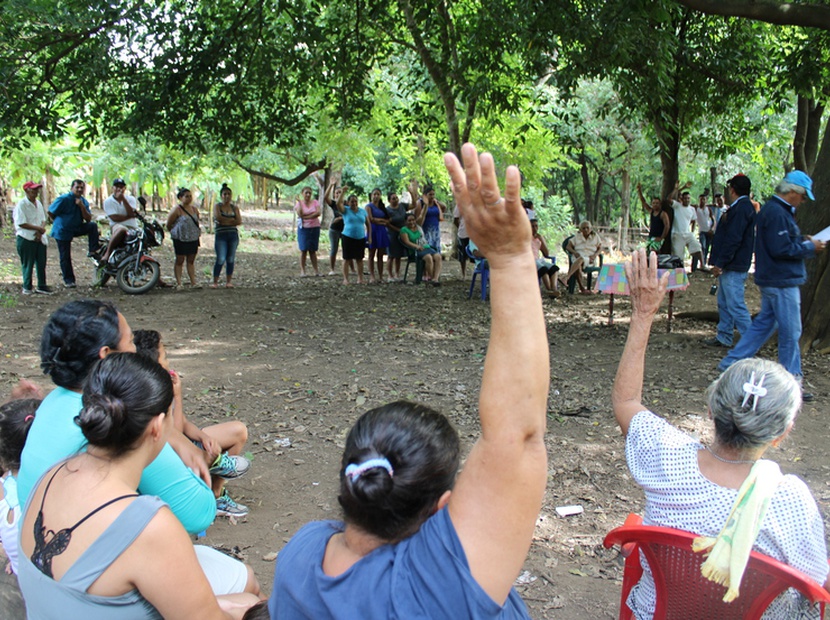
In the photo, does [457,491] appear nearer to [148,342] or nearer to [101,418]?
[101,418]

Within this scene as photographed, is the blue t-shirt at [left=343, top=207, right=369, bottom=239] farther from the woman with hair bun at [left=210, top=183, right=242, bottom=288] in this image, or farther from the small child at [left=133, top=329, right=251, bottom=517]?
the small child at [left=133, top=329, right=251, bottom=517]

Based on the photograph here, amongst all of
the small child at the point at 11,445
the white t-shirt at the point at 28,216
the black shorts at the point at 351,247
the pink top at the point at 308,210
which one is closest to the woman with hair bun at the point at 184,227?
the white t-shirt at the point at 28,216

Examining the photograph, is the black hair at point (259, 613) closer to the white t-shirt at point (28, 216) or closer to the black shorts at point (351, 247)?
the white t-shirt at point (28, 216)

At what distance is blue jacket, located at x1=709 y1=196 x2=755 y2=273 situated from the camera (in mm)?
7680

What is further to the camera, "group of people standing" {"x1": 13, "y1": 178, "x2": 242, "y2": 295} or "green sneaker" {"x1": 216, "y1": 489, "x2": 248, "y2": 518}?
"group of people standing" {"x1": 13, "y1": 178, "x2": 242, "y2": 295}

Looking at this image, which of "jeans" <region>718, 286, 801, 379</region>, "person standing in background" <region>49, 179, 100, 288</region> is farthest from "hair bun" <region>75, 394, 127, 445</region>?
"person standing in background" <region>49, 179, 100, 288</region>

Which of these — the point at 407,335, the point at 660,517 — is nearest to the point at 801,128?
the point at 407,335

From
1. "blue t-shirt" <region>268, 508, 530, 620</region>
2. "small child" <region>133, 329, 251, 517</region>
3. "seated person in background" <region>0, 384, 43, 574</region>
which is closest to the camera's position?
"blue t-shirt" <region>268, 508, 530, 620</region>

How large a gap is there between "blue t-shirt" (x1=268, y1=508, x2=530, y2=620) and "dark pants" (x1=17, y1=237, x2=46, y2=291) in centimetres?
1173

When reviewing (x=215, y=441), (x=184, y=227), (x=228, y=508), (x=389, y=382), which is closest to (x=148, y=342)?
(x=215, y=441)

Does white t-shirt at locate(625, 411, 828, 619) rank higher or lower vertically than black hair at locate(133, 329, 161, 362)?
lower

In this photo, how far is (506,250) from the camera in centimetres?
149

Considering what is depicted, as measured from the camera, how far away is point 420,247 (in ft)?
45.3

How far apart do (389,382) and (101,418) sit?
16.4 feet
